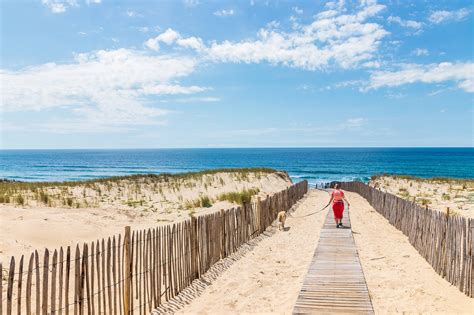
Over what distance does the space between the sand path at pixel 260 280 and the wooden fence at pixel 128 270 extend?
452 mm

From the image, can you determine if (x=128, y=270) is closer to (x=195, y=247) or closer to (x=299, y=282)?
(x=195, y=247)

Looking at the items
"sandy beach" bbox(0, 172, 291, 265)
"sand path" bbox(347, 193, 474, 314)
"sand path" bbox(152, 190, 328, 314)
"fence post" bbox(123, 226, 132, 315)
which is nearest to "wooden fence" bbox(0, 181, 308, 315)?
"fence post" bbox(123, 226, 132, 315)

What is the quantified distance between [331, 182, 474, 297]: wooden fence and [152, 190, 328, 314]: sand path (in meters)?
2.77

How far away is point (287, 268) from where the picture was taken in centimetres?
881

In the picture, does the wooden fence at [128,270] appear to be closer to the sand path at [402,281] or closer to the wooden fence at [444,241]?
the sand path at [402,281]

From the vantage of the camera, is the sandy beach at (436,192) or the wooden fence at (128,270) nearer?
the wooden fence at (128,270)

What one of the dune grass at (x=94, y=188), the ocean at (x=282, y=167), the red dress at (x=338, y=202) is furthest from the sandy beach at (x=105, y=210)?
the ocean at (x=282, y=167)

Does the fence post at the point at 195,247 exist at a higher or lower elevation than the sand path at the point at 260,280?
higher

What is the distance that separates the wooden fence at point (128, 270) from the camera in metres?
4.64

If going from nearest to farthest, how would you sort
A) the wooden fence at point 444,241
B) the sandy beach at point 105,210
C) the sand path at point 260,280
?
the sand path at point 260,280 → the wooden fence at point 444,241 → the sandy beach at point 105,210

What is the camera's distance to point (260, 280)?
8.00 meters

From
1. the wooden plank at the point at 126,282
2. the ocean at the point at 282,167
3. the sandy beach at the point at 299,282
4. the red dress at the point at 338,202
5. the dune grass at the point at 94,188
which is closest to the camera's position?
the wooden plank at the point at 126,282

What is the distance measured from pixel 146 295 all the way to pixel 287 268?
349 cm

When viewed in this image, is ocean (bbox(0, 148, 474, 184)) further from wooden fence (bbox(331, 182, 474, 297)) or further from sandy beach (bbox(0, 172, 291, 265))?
wooden fence (bbox(331, 182, 474, 297))
